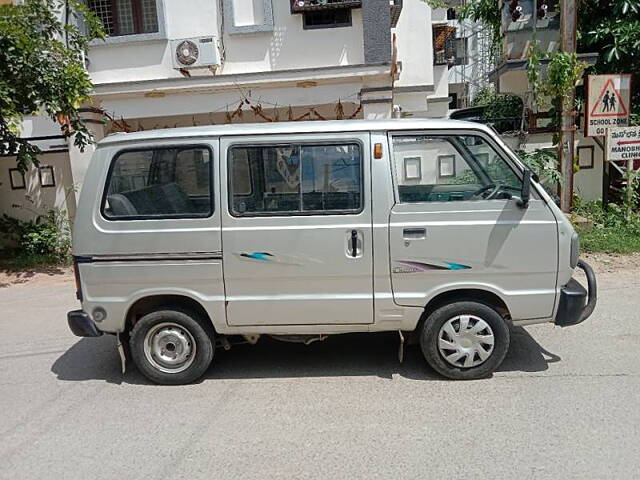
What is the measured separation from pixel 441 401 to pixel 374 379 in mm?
603

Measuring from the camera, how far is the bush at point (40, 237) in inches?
352

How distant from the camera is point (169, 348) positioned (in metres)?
4.12

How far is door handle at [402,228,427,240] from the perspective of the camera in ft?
12.2

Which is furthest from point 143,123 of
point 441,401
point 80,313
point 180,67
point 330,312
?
point 441,401

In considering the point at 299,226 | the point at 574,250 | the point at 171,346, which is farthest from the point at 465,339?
the point at 171,346

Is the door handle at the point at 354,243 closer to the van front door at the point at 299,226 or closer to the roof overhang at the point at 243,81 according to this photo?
the van front door at the point at 299,226

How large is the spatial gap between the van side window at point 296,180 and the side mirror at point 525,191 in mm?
1197

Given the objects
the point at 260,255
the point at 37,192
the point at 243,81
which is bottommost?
the point at 260,255

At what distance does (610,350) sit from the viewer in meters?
4.39

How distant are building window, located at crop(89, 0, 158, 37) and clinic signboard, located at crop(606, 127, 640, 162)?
822 cm

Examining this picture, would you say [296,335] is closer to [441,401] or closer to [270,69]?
[441,401]

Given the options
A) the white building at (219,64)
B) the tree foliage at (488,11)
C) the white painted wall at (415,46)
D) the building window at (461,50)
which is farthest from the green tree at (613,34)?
the building window at (461,50)

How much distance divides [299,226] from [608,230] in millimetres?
6372

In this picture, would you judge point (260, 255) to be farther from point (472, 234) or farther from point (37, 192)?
point (37, 192)
